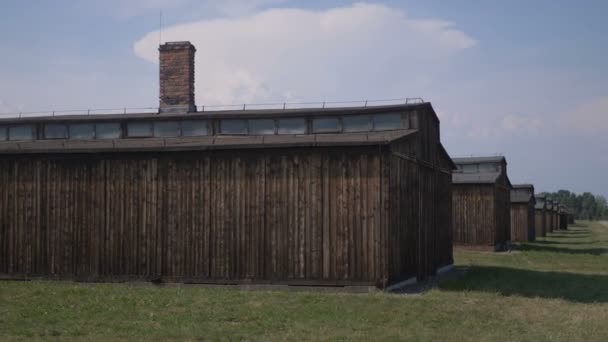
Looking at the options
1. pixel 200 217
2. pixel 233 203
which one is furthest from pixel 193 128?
pixel 233 203

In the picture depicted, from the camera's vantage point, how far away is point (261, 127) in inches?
938

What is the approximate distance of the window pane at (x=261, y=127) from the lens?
934 inches

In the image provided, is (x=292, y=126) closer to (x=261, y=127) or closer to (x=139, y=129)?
(x=261, y=127)

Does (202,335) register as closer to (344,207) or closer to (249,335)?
(249,335)

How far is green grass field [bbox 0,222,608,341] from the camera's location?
13.4 m

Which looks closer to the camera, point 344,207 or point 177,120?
point 344,207

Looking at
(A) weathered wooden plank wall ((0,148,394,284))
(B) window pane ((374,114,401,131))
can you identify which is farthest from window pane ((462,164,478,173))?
(A) weathered wooden plank wall ((0,148,394,284))

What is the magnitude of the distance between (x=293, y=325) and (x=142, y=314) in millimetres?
3310

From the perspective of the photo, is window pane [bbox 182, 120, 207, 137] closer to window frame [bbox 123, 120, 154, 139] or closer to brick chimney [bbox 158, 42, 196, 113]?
window frame [bbox 123, 120, 154, 139]

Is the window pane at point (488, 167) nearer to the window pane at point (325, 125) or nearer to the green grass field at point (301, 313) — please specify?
the green grass field at point (301, 313)

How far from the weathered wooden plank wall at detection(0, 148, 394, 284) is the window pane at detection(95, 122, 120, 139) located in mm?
3209

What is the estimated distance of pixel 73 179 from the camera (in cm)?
2158

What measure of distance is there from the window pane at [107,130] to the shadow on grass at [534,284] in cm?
1158

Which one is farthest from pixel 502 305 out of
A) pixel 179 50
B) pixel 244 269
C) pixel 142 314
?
pixel 179 50
